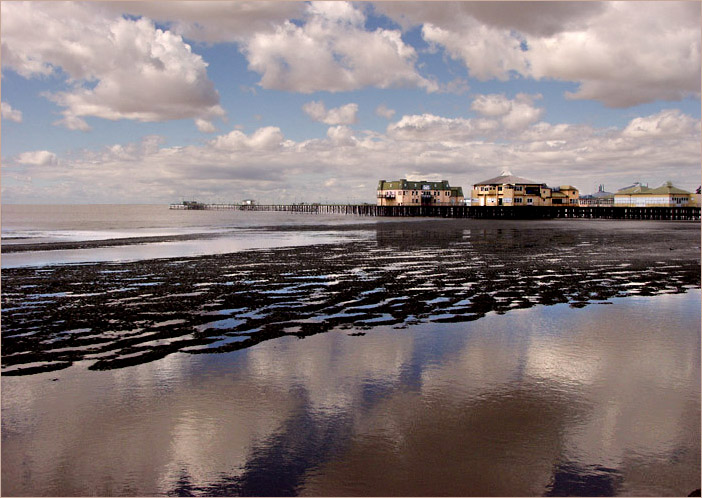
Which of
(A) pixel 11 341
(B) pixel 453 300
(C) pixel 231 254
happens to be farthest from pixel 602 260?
(A) pixel 11 341

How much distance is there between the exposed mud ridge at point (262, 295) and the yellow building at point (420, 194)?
405 feet

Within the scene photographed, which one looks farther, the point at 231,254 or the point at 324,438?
the point at 231,254

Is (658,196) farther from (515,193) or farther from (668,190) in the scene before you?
(515,193)

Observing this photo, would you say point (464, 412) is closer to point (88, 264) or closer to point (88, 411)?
point (88, 411)

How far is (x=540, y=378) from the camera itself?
779cm

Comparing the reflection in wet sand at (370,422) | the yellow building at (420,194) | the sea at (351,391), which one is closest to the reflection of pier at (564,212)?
the yellow building at (420,194)

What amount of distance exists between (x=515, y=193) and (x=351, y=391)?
113469 millimetres

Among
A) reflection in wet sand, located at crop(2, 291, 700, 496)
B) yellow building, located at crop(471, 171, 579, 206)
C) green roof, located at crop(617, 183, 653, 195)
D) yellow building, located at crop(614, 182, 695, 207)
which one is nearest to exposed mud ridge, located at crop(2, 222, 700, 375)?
A: reflection in wet sand, located at crop(2, 291, 700, 496)

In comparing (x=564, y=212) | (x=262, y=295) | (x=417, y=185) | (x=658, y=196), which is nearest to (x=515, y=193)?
(x=564, y=212)

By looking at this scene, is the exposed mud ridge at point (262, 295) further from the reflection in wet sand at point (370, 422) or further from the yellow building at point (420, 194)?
the yellow building at point (420, 194)

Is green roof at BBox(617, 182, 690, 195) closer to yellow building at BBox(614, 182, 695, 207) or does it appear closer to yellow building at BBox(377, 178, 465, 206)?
yellow building at BBox(614, 182, 695, 207)

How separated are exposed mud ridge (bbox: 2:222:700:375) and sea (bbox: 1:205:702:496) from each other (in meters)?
0.10

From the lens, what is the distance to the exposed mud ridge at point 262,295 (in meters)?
9.98

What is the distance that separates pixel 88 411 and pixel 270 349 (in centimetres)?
329
